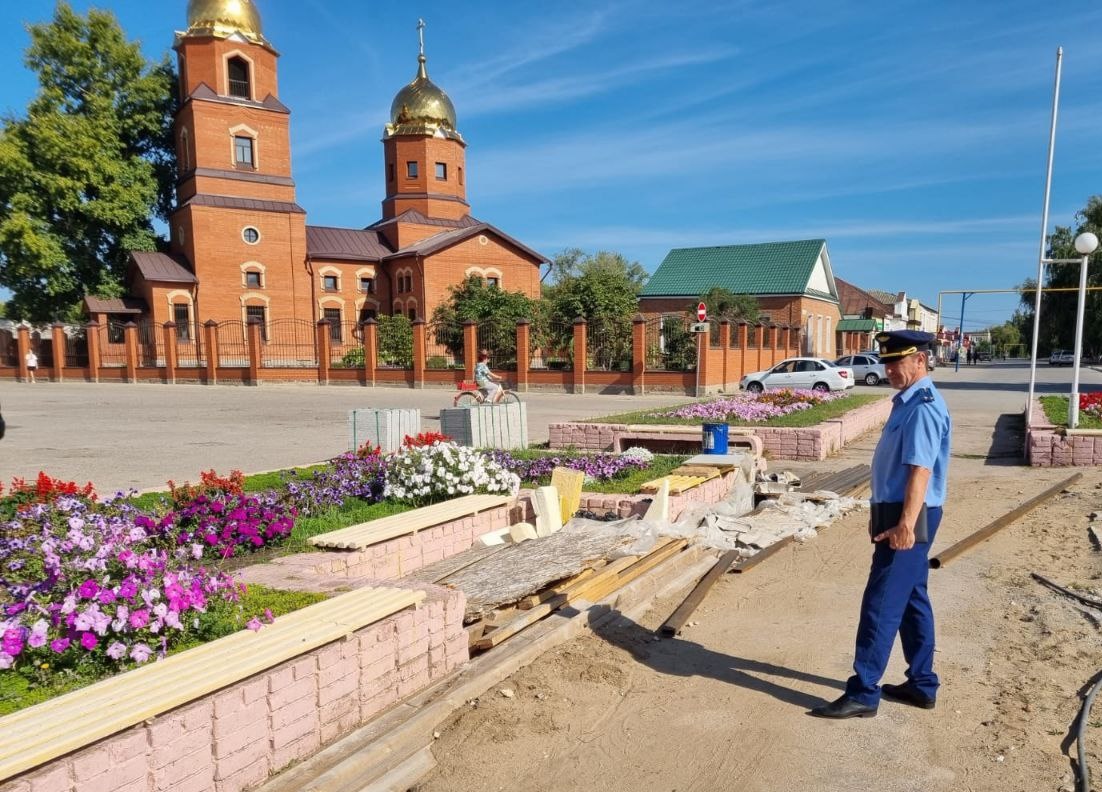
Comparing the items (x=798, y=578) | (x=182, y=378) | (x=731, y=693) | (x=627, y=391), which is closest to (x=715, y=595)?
(x=798, y=578)

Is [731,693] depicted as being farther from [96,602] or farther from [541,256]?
[541,256]

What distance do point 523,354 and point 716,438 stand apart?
1915 centimetres

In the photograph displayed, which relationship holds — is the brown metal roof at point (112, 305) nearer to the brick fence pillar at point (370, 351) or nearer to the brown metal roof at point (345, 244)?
the brown metal roof at point (345, 244)

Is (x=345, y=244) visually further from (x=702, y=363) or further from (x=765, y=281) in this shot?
(x=702, y=363)

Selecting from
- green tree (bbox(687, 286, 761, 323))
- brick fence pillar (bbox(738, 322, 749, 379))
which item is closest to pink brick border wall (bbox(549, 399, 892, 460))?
brick fence pillar (bbox(738, 322, 749, 379))

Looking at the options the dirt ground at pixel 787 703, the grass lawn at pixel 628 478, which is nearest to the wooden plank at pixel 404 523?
the grass lawn at pixel 628 478

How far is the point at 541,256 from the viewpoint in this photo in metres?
45.3

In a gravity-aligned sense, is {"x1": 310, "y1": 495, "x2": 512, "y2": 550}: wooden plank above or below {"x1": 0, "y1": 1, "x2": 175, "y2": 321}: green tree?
below

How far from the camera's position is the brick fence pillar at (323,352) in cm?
3131

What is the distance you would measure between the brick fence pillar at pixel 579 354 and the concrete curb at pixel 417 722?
22.3 meters

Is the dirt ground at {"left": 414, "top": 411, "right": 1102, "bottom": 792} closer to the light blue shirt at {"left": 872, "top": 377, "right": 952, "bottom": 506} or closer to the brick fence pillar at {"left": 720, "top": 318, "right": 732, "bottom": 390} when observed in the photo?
the light blue shirt at {"left": 872, "top": 377, "right": 952, "bottom": 506}

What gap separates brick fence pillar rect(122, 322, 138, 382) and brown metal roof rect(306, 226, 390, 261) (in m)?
11.0

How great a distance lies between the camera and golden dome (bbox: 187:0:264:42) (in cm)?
3847

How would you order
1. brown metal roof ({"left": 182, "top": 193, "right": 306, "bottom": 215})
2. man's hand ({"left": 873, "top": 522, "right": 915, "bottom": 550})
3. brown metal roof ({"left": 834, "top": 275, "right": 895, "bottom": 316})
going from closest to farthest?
man's hand ({"left": 873, "top": 522, "right": 915, "bottom": 550}), brown metal roof ({"left": 182, "top": 193, "right": 306, "bottom": 215}), brown metal roof ({"left": 834, "top": 275, "right": 895, "bottom": 316})
